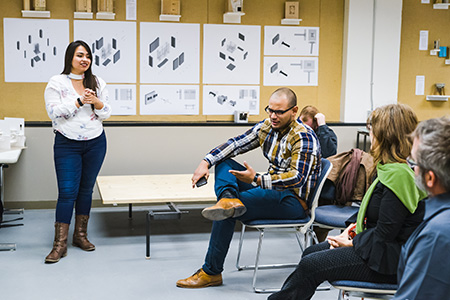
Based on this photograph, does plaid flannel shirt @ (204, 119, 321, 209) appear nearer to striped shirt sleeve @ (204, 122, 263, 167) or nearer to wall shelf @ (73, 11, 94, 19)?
striped shirt sleeve @ (204, 122, 263, 167)

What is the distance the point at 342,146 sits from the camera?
20.6 ft

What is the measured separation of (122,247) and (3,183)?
1770 millimetres

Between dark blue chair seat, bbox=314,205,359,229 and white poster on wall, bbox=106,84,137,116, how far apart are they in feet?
9.19

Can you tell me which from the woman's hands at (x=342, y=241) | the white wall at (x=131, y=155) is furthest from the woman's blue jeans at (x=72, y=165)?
the woman's hands at (x=342, y=241)

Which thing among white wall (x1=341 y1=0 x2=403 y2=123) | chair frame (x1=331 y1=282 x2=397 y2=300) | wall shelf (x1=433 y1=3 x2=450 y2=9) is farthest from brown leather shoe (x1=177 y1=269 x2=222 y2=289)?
wall shelf (x1=433 y1=3 x2=450 y2=9)

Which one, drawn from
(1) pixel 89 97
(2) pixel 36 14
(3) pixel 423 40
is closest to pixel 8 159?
(1) pixel 89 97

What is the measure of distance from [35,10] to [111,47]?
2.65 feet

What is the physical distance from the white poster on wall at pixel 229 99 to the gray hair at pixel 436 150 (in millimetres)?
4509

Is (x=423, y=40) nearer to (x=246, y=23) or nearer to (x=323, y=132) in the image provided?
(x=246, y=23)

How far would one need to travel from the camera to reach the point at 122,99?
5.93 metres

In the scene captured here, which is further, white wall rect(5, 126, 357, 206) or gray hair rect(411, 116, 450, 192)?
white wall rect(5, 126, 357, 206)

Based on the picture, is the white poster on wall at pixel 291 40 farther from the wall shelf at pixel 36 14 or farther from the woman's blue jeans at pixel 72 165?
the woman's blue jeans at pixel 72 165

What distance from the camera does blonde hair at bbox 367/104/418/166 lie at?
7.83ft

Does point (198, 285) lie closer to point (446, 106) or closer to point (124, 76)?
point (124, 76)
